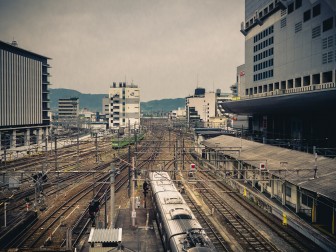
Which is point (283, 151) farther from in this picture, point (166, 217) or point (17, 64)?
point (17, 64)

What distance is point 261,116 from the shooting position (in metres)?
67.2

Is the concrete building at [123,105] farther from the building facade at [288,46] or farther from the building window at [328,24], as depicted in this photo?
the building window at [328,24]

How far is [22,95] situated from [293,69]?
6252cm

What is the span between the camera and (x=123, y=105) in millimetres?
146125

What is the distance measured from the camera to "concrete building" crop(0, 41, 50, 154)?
74.7 meters

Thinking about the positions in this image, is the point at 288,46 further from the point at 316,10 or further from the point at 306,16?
the point at 316,10

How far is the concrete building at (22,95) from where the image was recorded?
74.7 metres

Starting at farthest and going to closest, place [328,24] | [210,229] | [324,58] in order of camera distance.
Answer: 1. [324,58]
2. [328,24]
3. [210,229]

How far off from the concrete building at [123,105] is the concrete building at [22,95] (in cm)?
4892

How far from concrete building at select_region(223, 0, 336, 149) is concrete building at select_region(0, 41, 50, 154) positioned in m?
47.2

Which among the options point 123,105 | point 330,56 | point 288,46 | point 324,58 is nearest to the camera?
point 330,56

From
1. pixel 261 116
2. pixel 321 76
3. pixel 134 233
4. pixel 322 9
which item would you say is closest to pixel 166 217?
pixel 134 233

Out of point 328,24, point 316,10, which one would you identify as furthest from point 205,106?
point 328,24

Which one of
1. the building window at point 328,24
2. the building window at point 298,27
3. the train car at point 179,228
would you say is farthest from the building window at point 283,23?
the train car at point 179,228
